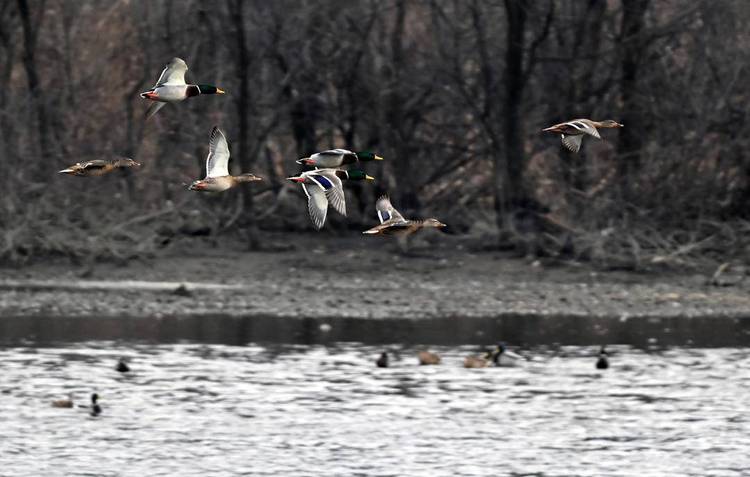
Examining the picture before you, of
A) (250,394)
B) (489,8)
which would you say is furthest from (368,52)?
(250,394)

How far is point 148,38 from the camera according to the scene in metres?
28.0

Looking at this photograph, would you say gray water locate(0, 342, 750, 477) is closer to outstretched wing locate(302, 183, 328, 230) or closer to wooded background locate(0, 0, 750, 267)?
outstretched wing locate(302, 183, 328, 230)

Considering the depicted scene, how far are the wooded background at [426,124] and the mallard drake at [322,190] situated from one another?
14.0 meters

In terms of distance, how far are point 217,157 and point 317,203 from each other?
0.96 m

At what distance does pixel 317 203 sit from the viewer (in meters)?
10.9

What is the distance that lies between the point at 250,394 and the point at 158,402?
3.32 feet

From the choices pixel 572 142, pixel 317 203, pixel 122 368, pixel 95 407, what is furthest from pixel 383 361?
pixel 317 203

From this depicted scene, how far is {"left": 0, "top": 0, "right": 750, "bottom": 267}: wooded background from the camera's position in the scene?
2544cm

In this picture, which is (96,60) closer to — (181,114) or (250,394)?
(181,114)

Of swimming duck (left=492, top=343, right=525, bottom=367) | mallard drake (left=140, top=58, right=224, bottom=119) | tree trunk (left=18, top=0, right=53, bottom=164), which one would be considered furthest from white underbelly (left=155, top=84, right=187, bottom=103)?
tree trunk (left=18, top=0, right=53, bottom=164)

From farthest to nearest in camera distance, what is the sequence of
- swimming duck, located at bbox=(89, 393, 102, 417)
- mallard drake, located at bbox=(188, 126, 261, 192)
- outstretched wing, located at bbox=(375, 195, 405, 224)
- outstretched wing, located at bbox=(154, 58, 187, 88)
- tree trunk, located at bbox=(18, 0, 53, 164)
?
tree trunk, located at bbox=(18, 0, 53, 164)
swimming duck, located at bbox=(89, 393, 102, 417)
outstretched wing, located at bbox=(375, 195, 405, 224)
outstretched wing, located at bbox=(154, 58, 187, 88)
mallard drake, located at bbox=(188, 126, 261, 192)

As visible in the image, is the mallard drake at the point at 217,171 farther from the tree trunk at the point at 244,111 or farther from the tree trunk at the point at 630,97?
the tree trunk at the point at 630,97

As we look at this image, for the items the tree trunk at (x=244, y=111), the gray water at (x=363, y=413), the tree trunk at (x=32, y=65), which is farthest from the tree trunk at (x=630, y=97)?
the tree trunk at (x=32, y=65)

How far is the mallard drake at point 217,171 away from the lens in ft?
35.8
